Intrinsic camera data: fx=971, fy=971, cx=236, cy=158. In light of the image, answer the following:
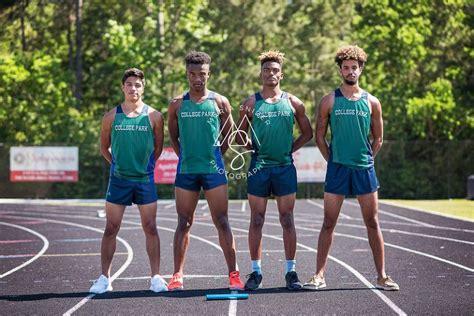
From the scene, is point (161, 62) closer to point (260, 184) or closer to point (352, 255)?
point (352, 255)

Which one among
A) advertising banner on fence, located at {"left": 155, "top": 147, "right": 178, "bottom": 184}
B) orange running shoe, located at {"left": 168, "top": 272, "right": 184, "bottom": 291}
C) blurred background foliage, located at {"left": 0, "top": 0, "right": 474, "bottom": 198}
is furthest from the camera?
blurred background foliage, located at {"left": 0, "top": 0, "right": 474, "bottom": 198}

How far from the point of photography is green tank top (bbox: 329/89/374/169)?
932 centimetres

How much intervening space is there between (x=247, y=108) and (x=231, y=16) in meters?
31.2

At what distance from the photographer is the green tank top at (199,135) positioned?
9.31 meters

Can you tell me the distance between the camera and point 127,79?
9.48 meters

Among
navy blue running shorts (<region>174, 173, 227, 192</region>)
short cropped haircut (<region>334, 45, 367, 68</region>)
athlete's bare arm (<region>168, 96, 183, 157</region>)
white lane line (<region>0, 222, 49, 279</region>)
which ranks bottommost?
white lane line (<region>0, 222, 49, 279</region>)

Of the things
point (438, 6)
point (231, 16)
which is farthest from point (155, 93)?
point (438, 6)

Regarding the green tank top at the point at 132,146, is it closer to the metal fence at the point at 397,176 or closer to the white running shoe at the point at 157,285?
the white running shoe at the point at 157,285

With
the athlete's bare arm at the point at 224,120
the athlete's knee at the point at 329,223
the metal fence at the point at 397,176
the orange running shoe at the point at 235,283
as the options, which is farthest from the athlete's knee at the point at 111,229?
the metal fence at the point at 397,176

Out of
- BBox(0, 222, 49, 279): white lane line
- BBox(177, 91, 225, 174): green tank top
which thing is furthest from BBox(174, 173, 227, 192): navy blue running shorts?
BBox(0, 222, 49, 279): white lane line

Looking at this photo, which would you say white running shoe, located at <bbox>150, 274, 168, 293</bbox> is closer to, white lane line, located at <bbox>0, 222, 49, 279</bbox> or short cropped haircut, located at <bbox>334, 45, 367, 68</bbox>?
white lane line, located at <bbox>0, 222, 49, 279</bbox>

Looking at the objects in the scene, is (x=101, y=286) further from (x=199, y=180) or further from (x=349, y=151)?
(x=349, y=151)

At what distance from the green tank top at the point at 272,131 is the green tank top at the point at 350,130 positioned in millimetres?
445

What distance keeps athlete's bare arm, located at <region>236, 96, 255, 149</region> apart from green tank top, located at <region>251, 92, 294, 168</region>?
54 millimetres
